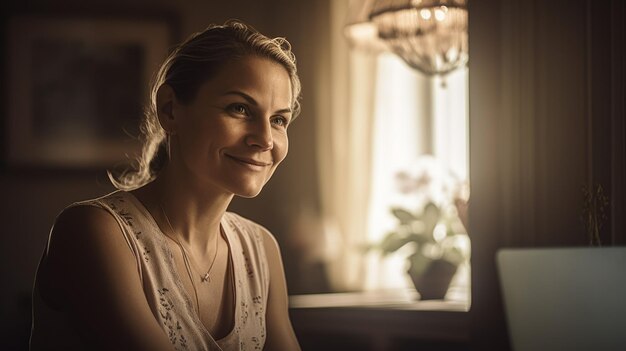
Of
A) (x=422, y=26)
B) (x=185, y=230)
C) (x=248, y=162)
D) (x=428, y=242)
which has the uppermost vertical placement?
(x=422, y=26)

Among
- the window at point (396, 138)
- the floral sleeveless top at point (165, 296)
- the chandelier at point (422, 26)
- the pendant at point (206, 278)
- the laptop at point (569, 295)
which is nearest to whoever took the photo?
the laptop at point (569, 295)

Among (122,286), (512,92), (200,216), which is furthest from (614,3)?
(122,286)

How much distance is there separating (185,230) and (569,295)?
1.92ft

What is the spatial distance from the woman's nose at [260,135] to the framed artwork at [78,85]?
213 centimetres

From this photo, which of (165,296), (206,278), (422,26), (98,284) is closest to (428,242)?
(422,26)

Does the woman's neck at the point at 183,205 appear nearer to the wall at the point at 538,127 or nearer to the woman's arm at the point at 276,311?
the woman's arm at the point at 276,311

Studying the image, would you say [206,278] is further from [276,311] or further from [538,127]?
[538,127]

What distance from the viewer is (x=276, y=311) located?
1.34m

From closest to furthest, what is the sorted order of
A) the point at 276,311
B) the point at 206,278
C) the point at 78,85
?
the point at 206,278, the point at 276,311, the point at 78,85

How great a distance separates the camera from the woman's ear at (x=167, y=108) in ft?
3.98

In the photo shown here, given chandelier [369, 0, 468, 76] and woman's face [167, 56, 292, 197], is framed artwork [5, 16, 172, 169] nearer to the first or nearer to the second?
chandelier [369, 0, 468, 76]

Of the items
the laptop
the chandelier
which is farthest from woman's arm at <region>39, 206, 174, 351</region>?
the chandelier

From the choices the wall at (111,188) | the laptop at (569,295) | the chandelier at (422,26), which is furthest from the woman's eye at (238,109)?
the wall at (111,188)

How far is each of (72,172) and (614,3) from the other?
2.45 meters
